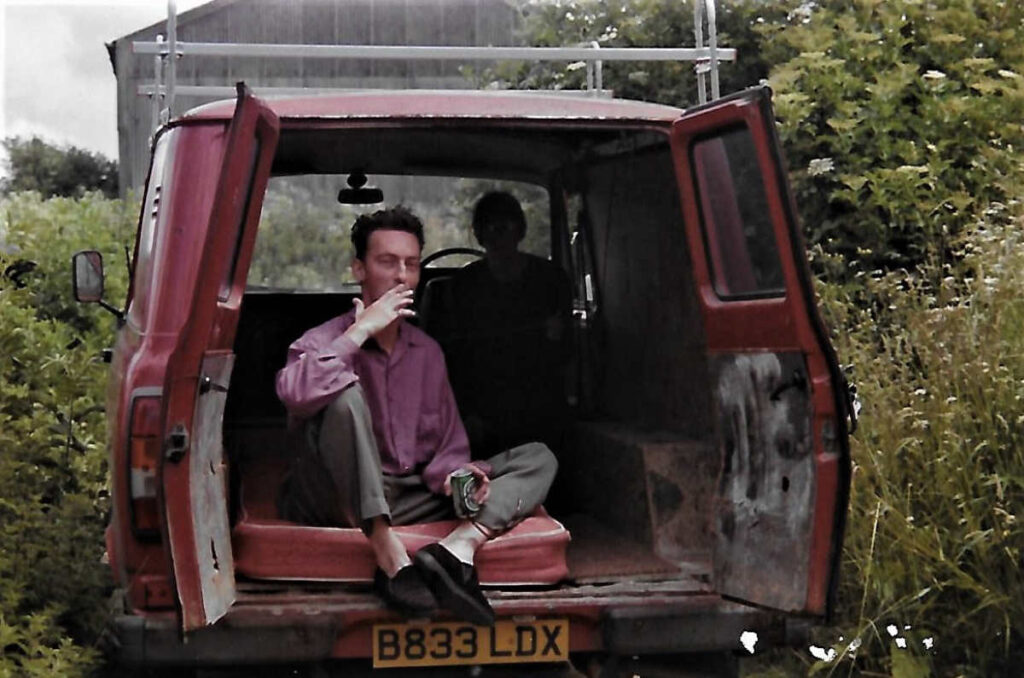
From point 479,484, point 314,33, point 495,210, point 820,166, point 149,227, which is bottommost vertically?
point 479,484

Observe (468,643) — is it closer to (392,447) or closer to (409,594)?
(409,594)

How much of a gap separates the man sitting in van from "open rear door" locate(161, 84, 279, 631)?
428 millimetres

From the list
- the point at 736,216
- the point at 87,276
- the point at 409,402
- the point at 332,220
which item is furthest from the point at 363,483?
the point at 332,220

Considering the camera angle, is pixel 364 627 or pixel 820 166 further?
pixel 820 166

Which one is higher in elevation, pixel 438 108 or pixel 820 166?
pixel 820 166

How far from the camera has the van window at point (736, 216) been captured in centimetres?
424

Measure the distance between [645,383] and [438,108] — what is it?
1.62m

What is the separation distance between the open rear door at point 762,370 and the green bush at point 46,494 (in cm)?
222

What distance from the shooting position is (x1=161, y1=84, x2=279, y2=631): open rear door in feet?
12.1

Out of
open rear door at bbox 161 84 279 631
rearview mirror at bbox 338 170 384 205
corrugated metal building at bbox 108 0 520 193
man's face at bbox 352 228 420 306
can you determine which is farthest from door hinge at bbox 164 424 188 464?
corrugated metal building at bbox 108 0 520 193

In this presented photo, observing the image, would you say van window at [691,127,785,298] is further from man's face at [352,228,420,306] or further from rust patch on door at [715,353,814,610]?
man's face at [352,228,420,306]

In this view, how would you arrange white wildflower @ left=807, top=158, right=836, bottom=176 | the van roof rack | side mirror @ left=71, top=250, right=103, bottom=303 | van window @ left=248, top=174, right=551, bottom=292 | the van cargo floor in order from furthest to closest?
1. white wildflower @ left=807, top=158, right=836, bottom=176
2. the van roof rack
3. van window @ left=248, top=174, right=551, bottom=292
4. side mirror @ left=71, top=250, right=103, bottom=303
5. the van cargo floor

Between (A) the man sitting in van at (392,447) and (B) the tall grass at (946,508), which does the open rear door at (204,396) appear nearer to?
(A) the man sitting in van at (392,447)

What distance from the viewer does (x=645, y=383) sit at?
219 inches
